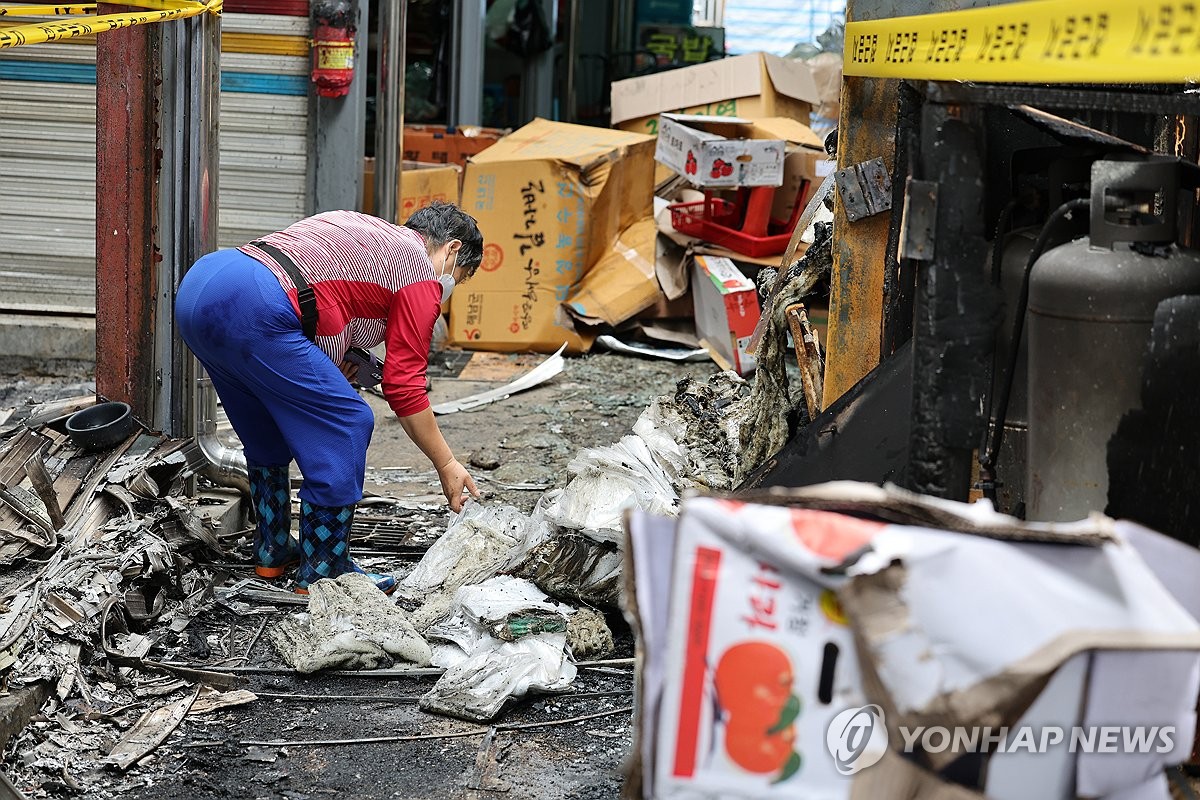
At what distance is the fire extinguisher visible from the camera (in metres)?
7.23

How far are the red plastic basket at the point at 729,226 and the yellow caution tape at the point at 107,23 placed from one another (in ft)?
14.2

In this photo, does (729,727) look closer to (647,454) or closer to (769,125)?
(647,454)

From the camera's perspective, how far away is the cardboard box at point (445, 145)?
33.5ft

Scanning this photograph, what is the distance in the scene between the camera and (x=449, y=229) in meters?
4.26

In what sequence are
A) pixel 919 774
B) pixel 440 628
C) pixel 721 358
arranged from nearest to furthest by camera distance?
pixel 919 774 < pixel 440 628 < pixel 721 358

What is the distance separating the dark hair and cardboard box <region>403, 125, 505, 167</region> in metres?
5.91

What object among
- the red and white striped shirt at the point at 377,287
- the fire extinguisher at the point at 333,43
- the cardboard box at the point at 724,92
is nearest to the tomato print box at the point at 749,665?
the red and white striped shirt at the point at 377,287

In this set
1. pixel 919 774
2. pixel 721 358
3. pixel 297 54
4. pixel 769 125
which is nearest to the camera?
pixel 919 774

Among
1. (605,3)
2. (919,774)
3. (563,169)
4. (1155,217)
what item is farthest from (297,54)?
(605,3)

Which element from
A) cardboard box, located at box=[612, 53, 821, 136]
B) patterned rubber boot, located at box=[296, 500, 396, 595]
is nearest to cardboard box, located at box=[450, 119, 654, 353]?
cardboard box, located at box=[612, 53, 821, 136]

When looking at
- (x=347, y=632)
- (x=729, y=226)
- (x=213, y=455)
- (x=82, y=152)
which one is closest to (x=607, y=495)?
(x=347, y=632)

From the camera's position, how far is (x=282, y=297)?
13.3 ft

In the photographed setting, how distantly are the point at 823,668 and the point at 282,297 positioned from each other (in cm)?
268

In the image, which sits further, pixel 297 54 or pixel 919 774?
pixel 297 54
